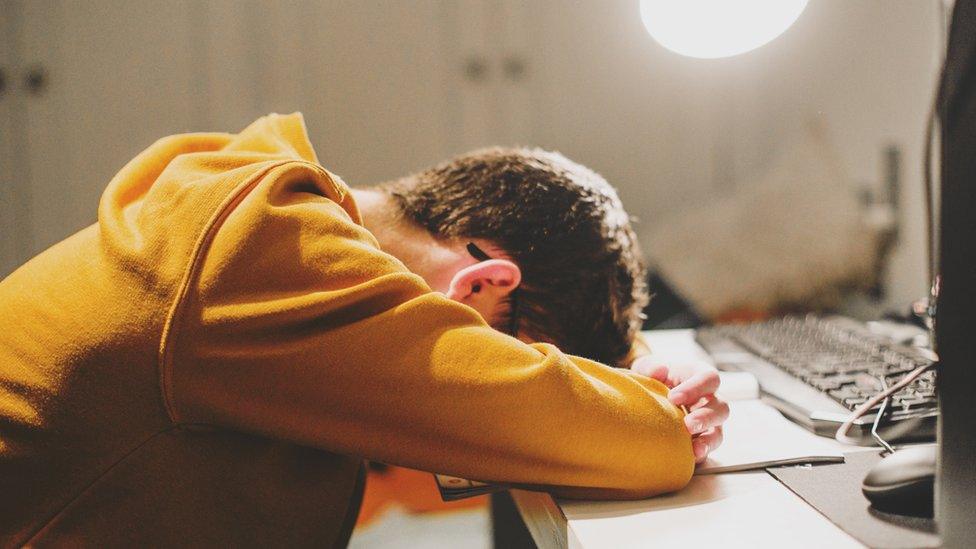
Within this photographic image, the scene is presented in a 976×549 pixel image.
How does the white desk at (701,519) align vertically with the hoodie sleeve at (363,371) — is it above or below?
below

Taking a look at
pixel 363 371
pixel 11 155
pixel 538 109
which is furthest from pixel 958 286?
pixel 11 155

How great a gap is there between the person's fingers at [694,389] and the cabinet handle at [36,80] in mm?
1925

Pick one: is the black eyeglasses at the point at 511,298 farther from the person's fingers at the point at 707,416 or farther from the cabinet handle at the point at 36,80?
the cabinet handle at the point at 36,80

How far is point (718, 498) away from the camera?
0.53 m

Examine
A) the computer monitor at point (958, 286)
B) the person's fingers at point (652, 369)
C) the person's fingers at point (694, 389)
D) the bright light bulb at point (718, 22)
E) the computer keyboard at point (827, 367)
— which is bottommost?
the computer keyboard at point (827, 367)

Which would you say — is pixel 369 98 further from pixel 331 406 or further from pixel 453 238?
Result: pixel 331 406

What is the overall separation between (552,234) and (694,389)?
245 millimetres

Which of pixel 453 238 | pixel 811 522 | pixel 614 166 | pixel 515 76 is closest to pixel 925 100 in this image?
pixel 614 166

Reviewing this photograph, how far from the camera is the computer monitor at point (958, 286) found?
0.38 meters

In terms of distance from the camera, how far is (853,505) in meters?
0.48

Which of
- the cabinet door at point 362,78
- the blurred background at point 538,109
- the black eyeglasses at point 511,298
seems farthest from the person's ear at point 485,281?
the cabinet door at point 362,78

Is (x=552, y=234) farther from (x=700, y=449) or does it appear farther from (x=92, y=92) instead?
(x=92, y=92)

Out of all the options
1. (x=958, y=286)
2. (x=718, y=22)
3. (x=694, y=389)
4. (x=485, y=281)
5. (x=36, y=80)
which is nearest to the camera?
(x=958, y=286)

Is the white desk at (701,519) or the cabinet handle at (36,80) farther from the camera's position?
the cabinet handle at (36,80)
